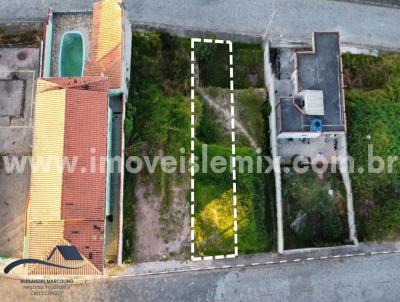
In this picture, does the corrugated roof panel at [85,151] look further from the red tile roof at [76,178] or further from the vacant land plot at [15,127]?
the vacant land plot at [15,127]

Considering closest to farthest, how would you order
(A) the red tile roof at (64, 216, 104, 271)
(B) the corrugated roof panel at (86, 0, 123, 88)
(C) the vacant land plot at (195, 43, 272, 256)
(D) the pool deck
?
(A) the red tile roof at (64, 216, 104, 271), (B) the corrugated roof panel at (86, 0, 123, 88), (C) the vacant land plot at (195, 43, 272, 256), (D) the pool deck

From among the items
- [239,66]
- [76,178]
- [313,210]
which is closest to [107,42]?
[76,178]

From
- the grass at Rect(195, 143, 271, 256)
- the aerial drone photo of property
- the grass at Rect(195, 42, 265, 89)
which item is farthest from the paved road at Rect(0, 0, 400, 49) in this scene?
the grass at Rect(195, 143, 271, 256)

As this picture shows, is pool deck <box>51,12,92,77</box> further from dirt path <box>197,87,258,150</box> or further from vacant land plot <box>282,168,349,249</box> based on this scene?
vacant land plot <box>282,168,349,249</box>

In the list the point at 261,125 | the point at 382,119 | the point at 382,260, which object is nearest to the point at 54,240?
the point at 261,125

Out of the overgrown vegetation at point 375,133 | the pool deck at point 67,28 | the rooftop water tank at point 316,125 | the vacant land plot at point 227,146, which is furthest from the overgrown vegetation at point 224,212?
the pool deck at point 67,28

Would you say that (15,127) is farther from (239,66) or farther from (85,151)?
(239,66)

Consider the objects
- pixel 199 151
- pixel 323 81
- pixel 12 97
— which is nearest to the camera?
pixel 199 151
